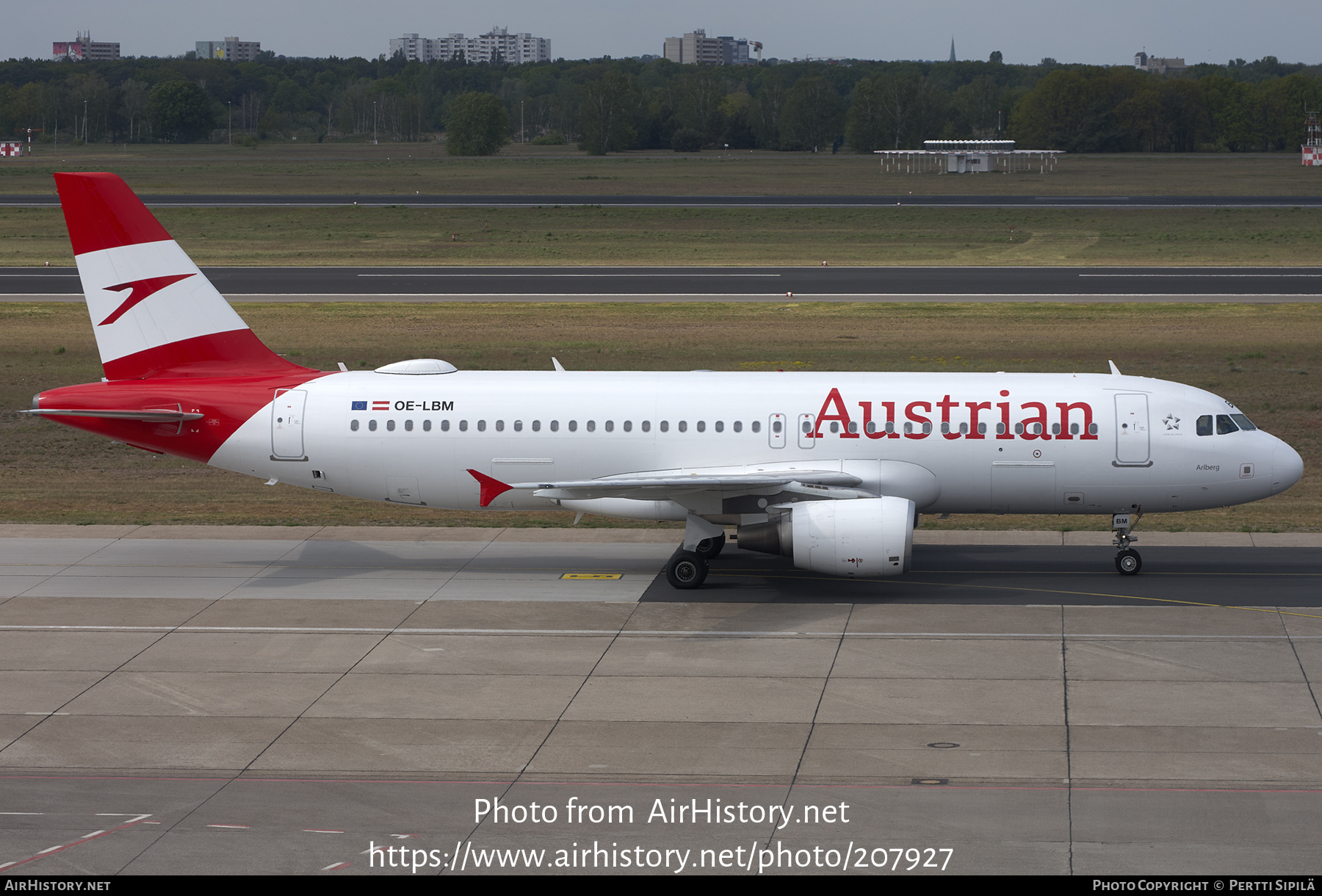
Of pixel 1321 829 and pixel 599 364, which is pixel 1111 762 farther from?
pixel 599 364

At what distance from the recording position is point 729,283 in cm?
6981

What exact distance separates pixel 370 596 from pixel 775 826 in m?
12.4

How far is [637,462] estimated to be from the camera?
2717 cm

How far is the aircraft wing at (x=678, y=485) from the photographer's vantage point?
83.0ft

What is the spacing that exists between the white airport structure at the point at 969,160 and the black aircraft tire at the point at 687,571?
128m

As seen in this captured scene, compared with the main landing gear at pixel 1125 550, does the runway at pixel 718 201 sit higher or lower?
higher

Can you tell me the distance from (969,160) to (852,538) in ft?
432

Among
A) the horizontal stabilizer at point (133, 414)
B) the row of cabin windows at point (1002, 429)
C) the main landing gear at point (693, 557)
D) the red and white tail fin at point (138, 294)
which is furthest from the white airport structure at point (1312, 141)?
the horizontal stabilizer at point (133, 414)

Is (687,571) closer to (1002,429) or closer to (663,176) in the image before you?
(1002,429)

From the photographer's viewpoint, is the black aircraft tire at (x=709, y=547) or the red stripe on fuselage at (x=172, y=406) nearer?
the black aircraft tire at (x=709, y=547)

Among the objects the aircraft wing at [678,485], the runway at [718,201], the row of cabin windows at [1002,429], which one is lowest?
the aircraft wing at [678,485]

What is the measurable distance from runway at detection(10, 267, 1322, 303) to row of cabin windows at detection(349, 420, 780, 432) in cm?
3792

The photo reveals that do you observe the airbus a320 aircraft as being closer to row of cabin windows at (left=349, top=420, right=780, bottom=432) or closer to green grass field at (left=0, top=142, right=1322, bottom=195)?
row of cabin windows at (left=349, top=420, right=780, bottom=432)

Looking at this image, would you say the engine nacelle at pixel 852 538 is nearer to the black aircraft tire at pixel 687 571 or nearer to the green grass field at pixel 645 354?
the black aircraft tire at pixel 687 571
